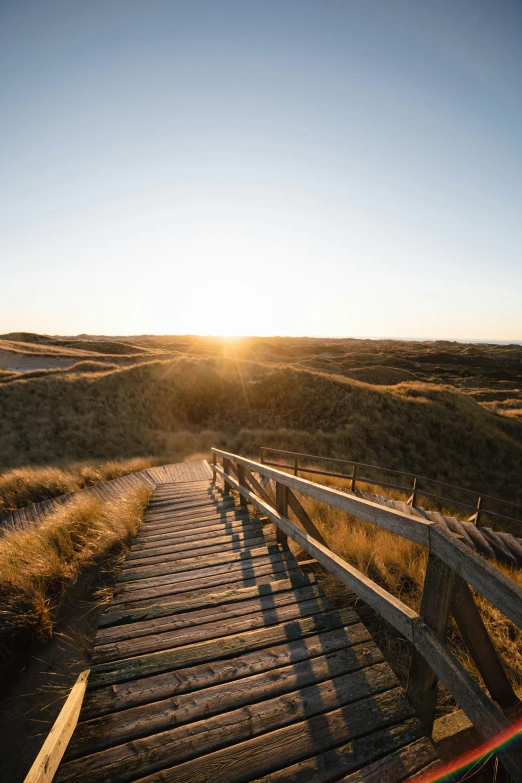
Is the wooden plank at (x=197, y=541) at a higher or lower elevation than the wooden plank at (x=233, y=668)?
lower

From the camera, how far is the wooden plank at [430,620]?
1965 mm

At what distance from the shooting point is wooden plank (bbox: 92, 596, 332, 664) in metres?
2.76

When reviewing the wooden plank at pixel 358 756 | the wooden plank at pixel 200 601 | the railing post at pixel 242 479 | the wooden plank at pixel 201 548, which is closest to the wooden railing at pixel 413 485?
the railing post at pixel 242 479

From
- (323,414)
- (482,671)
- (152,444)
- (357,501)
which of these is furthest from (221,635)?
(323,414)

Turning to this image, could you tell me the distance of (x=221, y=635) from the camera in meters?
2.91

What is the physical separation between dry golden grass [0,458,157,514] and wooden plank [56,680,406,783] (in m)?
8.66

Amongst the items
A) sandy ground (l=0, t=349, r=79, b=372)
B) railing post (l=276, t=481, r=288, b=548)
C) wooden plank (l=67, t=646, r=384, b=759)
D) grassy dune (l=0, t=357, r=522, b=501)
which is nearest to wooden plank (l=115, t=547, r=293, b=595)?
railing post (l=276, t=481, r=288, b=548)

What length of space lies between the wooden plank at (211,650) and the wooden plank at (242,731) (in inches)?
18.8

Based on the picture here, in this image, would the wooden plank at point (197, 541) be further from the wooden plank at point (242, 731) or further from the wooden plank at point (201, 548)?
the wooden plank at point (242, 731)

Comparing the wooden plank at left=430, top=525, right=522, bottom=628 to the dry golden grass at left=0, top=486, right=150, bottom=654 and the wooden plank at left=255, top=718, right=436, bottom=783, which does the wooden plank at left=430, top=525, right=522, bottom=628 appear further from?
the dry golden grass at left=0, top=486, right=150, bottom=654

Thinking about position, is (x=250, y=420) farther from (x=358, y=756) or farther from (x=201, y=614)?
(x=358, y=756)

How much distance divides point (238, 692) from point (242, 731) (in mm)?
258

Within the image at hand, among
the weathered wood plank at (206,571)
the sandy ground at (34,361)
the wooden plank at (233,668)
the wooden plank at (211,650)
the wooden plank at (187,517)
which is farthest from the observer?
the sandy ground at (34,361)

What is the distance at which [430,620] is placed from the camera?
6.72ft
